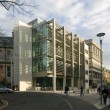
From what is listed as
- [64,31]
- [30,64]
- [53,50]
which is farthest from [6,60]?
[64,31]

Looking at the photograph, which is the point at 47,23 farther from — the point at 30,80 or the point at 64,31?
the point at 30,80

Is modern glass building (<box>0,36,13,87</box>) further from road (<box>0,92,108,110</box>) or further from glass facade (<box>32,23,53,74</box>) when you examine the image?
road (<box>0,92,108,110</box>)

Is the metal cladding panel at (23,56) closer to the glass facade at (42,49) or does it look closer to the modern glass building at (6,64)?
the glass facade at (42,49)

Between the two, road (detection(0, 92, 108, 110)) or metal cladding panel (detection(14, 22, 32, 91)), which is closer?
road (detection(0, 92, 108, 110))

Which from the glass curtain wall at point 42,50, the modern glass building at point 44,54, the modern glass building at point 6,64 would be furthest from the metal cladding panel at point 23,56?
the modern glass building at point 6,64

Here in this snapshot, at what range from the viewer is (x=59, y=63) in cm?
8419

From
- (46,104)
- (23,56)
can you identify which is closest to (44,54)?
(23,56)

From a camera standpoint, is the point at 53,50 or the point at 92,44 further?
the point at 92,44

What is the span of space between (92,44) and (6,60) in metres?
55.6

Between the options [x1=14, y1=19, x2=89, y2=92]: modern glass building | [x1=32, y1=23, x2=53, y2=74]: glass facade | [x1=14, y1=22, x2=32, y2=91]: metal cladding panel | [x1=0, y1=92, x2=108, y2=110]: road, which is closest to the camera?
[x1=0, y1=92, x2=108, y2=110]: road

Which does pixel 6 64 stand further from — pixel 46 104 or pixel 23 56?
pixel 46 104

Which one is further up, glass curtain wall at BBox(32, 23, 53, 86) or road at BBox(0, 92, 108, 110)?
glass curtain wall at BBox(32, 23, 53, 86)

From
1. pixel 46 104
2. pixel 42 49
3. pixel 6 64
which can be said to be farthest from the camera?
pixel 42 49

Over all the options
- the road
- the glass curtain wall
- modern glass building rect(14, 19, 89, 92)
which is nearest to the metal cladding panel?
modern glass building rect(14, 19, 89, 92)
